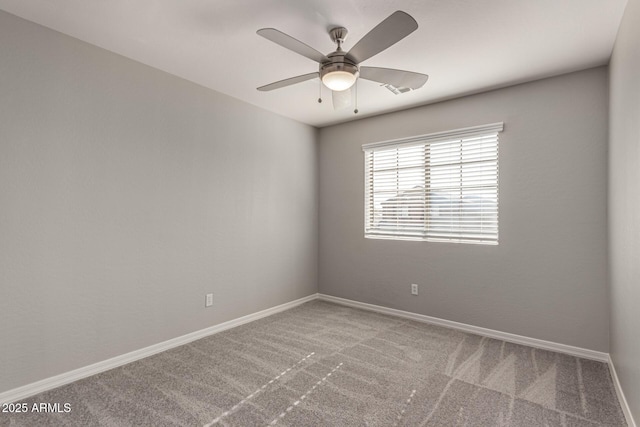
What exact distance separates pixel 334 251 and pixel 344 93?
2559mm

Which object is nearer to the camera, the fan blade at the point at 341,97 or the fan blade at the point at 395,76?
the fan blade at the point at 395,76

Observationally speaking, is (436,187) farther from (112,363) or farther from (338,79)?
(112,363)

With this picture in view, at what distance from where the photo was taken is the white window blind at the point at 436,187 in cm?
333

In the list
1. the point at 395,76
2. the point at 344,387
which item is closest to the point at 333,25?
the point at 395,76

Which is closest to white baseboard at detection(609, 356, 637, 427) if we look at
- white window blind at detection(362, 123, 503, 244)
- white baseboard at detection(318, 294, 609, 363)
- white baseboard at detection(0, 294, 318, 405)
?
white baseboard at detection(318, 294, 609, 363)

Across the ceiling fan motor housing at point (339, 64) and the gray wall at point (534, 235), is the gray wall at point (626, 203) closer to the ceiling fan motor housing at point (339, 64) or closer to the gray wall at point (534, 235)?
the gray wall at point (534, 235)

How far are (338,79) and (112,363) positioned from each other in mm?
2735

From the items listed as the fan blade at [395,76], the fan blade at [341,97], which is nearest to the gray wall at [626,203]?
the fan blade at [395,76]

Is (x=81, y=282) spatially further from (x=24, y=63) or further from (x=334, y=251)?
(x=334, y=251)

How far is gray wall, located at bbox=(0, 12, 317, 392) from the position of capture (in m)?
2.16

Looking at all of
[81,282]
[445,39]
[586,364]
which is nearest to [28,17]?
[81,282]

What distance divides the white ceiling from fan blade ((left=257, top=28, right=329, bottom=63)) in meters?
0.33

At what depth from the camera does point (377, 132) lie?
162 inches

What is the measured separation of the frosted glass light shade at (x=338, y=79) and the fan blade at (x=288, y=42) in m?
0.10
